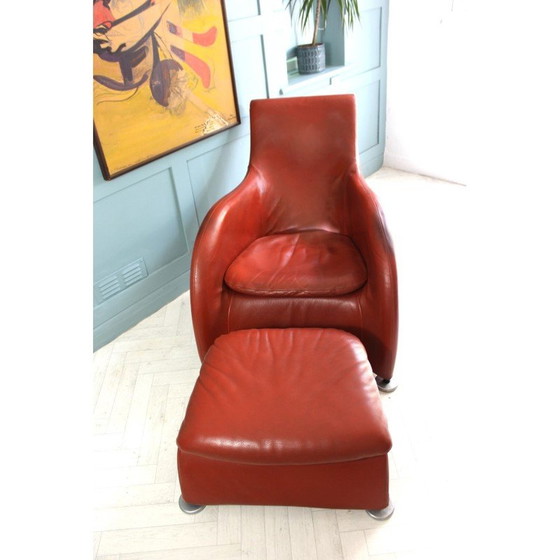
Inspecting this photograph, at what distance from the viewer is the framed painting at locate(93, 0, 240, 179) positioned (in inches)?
71.4

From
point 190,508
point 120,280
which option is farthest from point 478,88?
point 190,508

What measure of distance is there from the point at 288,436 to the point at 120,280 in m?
1.28

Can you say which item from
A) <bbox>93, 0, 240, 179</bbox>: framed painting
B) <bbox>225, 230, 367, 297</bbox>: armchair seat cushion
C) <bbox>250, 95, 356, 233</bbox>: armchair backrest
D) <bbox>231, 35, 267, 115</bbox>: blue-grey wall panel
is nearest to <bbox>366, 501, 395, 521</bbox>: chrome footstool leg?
<bbox>225, 230, 367, 297</bbox>: armchair seat cushion

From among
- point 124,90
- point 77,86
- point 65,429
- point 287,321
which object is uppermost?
point 77,86

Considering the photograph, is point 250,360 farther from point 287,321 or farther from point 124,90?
point 124,90

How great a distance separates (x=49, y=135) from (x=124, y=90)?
116 cm

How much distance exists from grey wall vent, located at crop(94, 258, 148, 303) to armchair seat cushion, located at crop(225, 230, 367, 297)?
62cm

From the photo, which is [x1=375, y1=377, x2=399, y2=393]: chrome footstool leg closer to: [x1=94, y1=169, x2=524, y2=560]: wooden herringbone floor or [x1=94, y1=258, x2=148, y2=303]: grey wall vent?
[x1=94, y1=169, x2=524, y2=560]: wooden herringbone floor

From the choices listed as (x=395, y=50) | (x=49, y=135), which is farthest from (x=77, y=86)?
(x=395, y=50)

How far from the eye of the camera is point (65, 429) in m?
0.79

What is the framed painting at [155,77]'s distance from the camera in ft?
5.95

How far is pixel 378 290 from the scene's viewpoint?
1.62 meters

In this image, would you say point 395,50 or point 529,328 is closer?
point 529,328

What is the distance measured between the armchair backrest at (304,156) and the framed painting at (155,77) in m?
0.28
